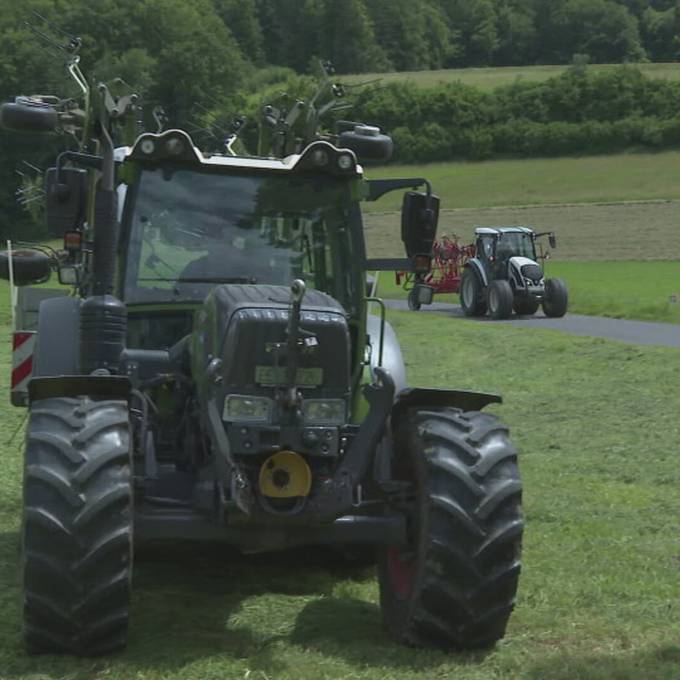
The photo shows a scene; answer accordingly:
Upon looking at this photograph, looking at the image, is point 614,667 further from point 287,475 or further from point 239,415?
point 239,415

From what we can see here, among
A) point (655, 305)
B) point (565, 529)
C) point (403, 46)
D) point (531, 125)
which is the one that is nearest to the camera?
point (565, 529)

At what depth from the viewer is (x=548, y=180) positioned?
68875 mm

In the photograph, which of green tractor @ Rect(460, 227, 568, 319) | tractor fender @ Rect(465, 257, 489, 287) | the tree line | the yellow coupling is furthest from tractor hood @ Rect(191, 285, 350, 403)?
tractor fender @ Rect(465, 257, 489, 287)

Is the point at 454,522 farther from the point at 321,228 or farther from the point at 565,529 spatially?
the point at 565,529

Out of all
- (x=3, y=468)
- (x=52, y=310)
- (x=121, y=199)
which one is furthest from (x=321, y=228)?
(x=3, y=468)

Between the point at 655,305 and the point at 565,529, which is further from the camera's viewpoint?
the point at 655,305

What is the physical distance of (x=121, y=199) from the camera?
6977 mm

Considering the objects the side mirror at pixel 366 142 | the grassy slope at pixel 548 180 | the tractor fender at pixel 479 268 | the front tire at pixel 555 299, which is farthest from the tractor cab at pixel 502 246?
the grassy slope at pixel 548 180

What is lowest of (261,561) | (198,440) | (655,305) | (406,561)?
(655,305)

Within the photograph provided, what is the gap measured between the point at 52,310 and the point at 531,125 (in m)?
74.6

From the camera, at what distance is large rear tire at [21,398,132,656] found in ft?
16.8

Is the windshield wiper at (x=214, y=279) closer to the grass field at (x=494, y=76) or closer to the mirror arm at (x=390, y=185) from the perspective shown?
the mirror arm at (x=390, y=185)

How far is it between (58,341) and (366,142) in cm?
208

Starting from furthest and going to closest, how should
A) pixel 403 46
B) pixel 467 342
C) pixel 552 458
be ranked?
1. pixel 403 46
2. pixel 467 342
3. pixel 552 458
